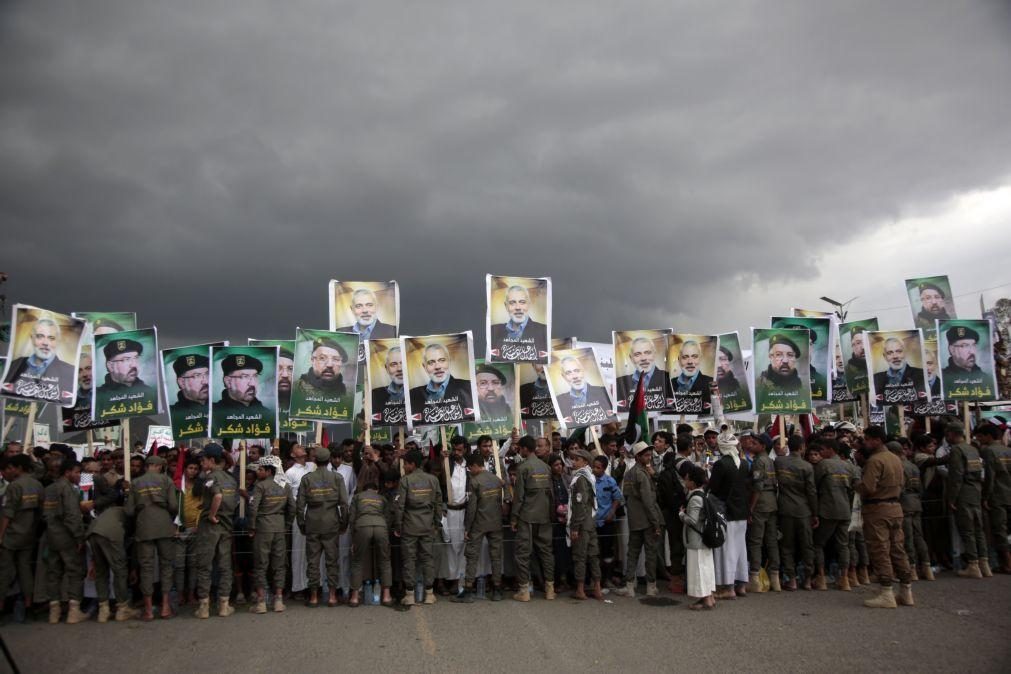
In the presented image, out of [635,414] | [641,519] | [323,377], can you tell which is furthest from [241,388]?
[635,414]

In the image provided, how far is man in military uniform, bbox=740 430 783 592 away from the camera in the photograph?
10219mm

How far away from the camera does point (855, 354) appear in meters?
18.5

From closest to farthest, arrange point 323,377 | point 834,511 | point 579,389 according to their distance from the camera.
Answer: point 834,511 → point 323,377 → point 579,389

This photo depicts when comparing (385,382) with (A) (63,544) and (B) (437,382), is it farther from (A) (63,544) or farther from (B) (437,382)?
(A) (63,544)

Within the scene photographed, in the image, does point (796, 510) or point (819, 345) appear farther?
point (819, 345)

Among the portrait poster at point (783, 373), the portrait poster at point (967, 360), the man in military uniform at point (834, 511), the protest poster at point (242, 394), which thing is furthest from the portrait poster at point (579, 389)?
the portrait poster at point (967, 360)

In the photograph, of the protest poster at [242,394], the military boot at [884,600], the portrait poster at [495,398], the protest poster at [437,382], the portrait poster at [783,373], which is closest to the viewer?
the military boot at [884,600]

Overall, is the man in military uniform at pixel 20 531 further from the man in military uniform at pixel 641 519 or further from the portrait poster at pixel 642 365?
the portrait poster at pixel 642 365

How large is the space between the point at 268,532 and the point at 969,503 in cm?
1108

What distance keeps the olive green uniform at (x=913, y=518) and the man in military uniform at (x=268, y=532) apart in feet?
31.5

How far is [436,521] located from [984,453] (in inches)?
368

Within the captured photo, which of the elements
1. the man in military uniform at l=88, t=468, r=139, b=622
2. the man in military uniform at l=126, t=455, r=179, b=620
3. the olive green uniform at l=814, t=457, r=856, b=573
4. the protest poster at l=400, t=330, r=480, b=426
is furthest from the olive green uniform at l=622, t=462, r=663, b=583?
the man in military uniform at l=88, t=468, r=139, b=622

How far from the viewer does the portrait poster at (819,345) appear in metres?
14.2

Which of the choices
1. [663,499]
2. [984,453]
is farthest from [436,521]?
[984,453]
